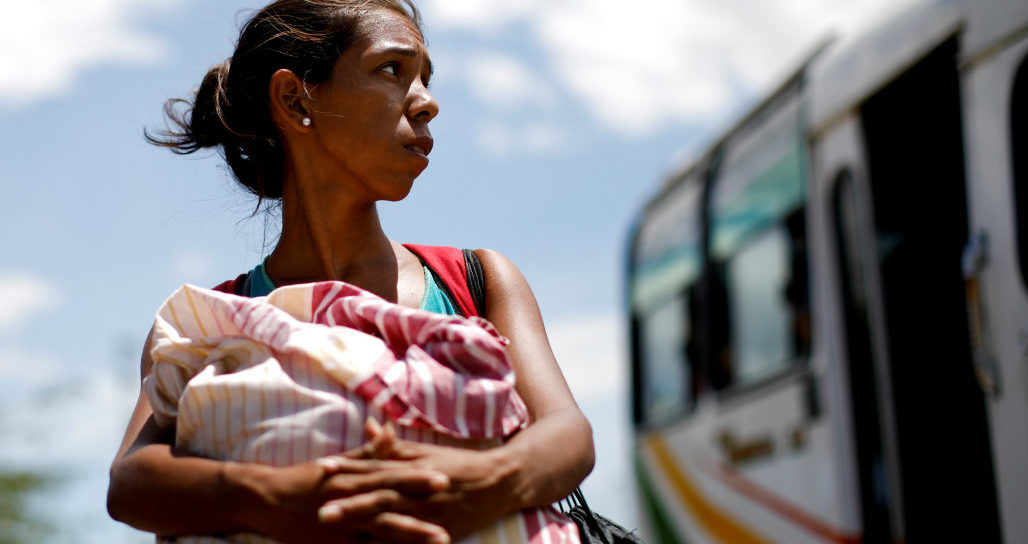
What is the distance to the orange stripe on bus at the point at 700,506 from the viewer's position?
20.6ft

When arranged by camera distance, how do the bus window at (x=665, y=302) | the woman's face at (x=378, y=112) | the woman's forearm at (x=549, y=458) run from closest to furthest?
the woman's forearm at (x=549, y=458) < the woman's face at (x=378, y=112) < the bus window at (x=665, y=302)

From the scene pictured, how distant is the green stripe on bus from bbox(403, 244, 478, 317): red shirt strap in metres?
5.87

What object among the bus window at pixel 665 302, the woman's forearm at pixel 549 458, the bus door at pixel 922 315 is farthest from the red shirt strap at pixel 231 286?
the bus window at pixel 665 302

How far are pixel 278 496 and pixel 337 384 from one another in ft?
0.57

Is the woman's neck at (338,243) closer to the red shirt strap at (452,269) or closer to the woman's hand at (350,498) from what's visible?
the red shirt strap at (452,269)

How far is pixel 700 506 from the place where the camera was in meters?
7.01

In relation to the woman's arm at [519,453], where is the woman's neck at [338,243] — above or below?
above

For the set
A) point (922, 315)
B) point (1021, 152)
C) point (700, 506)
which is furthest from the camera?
point (700, 506)

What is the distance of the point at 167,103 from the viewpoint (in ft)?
7.09

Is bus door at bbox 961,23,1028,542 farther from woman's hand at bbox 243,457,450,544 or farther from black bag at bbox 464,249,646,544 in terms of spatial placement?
woman's hand at bbox 243,457,450,544

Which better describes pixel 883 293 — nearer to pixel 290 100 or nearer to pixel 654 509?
pixel 654 509

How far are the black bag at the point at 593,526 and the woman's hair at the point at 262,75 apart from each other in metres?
0.81

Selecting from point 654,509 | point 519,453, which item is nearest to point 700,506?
point 654,509

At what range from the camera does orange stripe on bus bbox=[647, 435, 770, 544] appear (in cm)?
628
